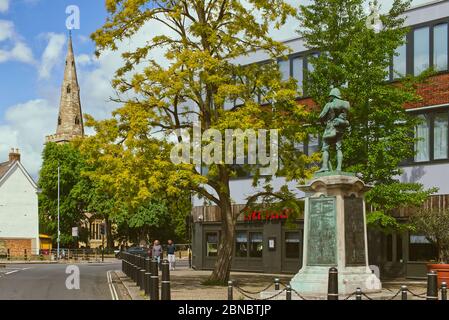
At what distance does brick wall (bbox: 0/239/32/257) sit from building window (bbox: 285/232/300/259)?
41.0m

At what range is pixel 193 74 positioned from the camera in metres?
24.1

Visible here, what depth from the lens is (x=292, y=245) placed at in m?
35.0

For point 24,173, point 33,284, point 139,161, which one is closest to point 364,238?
point 139,161

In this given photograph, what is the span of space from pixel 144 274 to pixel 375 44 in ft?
37.0

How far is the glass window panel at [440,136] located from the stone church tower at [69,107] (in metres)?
90.7

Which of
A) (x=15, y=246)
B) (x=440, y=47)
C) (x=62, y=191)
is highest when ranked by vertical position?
(x=440, y=47)

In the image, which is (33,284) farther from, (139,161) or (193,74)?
(193,74)

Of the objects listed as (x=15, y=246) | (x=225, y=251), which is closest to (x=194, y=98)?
(x=225, y=251)

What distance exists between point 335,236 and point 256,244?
19943 mm

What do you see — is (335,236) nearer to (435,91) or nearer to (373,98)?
(373,98)

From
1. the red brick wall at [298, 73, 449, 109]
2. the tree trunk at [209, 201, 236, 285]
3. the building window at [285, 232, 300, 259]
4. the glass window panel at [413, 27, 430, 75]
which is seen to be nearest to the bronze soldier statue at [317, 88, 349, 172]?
the tree trunk at [209, 201, 236, 285]

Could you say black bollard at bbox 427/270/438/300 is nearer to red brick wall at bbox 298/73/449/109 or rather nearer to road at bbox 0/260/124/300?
road at bbox 0/260/124/300

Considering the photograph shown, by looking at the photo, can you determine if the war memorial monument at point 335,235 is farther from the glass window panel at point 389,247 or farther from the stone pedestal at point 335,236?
the glass window panel at point 389,247

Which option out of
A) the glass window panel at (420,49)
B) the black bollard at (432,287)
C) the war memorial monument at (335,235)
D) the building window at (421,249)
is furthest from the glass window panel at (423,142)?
the black bollard at (432,287)
